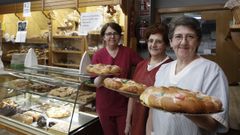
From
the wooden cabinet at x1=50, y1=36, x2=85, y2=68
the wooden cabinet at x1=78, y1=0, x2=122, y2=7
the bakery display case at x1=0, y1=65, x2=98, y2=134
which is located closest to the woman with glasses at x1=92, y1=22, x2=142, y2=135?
the bakery display case at x1=0, y1=65, x2=98, y2=134

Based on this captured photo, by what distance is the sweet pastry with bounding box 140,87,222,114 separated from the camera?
925 mm

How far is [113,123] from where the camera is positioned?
2143 mm

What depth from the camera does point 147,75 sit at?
65.1 inches

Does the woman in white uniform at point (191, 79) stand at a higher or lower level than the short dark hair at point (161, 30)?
lower

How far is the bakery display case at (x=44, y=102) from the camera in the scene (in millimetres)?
2055

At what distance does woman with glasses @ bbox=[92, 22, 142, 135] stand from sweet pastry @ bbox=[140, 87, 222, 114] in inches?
42.4

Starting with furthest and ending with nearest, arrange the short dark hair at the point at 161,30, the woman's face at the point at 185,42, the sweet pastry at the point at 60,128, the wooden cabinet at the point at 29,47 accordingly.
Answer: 1. the wooden cabinet at the point at 29,47
2. the sweet pastry at the point at 60,128
3. the short dark hair at the point at 161,30
4. the woman's face at the point at 185,42

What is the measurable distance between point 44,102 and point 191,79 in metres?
1.74

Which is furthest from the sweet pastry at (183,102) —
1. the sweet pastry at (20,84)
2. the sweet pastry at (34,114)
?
the sweet pastry at (20,84)

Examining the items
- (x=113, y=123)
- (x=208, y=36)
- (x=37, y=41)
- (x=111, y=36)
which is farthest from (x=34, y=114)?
(x=208, y=36)

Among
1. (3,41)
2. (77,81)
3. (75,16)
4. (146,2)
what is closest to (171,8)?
(146,2)

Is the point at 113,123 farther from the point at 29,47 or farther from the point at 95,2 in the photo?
the point at 29,47

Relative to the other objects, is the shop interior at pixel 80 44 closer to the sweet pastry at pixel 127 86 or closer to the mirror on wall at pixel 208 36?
the mirror on wall at pixel 208 36

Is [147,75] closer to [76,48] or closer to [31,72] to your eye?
[31,72]
